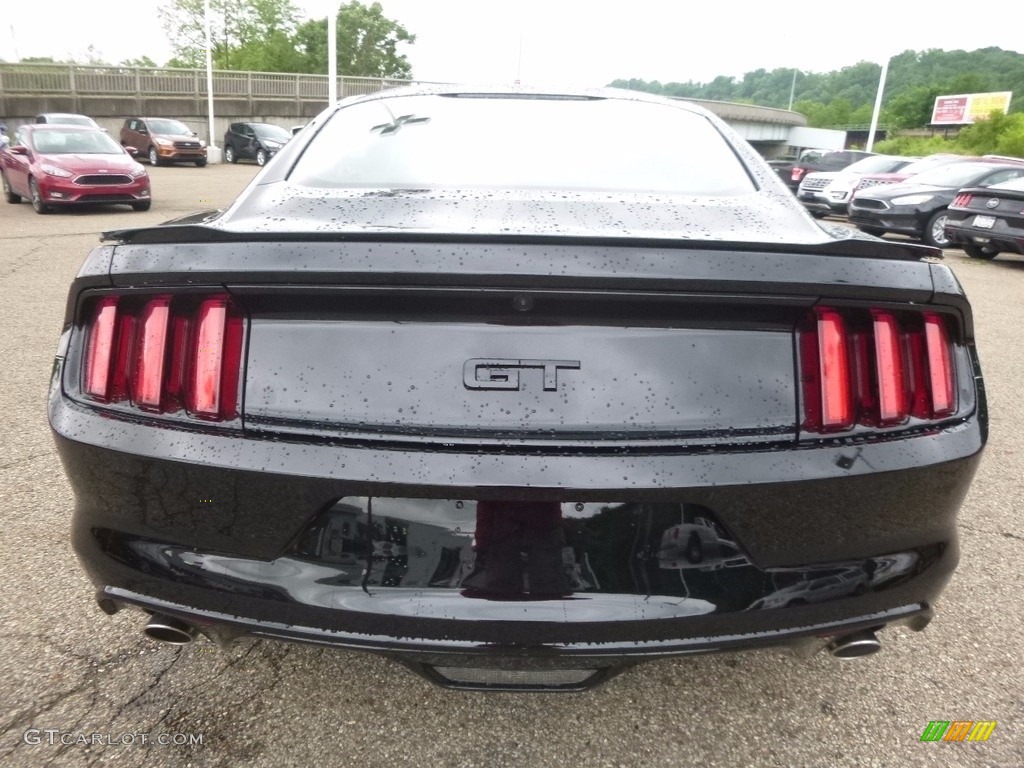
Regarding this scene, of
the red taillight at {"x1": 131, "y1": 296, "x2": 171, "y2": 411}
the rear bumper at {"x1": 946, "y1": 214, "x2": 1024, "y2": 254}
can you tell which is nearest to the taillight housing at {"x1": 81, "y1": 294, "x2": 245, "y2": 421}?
the red taillight at {"x1": 131, "y1": 296, "x2": 171, "y2": 411}

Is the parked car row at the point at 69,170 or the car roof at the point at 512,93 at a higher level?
the car roof at the point at 512,93

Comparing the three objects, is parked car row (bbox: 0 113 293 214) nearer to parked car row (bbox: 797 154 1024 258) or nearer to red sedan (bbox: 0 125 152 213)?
red sedan (bbox: 0 125 152 213)

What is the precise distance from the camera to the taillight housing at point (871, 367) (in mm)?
1575

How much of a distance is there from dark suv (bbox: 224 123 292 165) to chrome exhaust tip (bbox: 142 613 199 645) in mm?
30122

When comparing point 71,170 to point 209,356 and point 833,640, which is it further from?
point 833,640

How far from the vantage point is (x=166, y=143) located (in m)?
27.2

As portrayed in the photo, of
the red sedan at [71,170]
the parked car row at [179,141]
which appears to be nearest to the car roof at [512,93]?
the red sedan at [71,170]

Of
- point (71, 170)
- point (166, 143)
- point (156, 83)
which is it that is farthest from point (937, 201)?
point (156, 83)

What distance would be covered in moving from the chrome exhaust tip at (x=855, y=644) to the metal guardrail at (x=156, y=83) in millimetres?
36358

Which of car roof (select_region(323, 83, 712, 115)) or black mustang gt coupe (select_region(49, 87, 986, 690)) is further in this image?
car roof (select_region(323, 83, 712, 115))

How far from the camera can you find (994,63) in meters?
83.4

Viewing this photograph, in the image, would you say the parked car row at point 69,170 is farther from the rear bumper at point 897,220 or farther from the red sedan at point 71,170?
the rear bumper at point 897,220

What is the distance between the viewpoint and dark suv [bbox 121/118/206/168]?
27.3 m

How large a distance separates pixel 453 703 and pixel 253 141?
31725 mm
